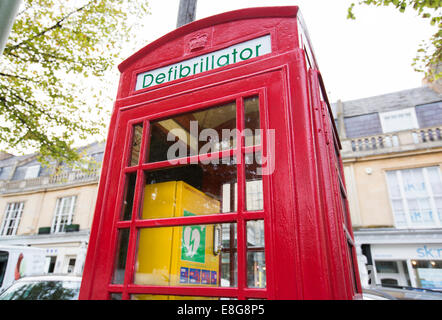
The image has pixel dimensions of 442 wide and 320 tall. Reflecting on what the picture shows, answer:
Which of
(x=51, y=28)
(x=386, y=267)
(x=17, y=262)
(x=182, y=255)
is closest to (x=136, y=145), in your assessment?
(x=182, y=255)

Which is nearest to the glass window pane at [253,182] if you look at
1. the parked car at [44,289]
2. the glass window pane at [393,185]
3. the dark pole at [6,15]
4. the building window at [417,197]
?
the dark pole at [6,15]

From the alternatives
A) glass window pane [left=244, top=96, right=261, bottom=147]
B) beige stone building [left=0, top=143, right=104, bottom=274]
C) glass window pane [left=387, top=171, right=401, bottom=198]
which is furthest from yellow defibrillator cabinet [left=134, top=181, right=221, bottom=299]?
beige stone building [left=0, top=143, right=104, bottom=274]

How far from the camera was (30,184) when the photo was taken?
647 inches

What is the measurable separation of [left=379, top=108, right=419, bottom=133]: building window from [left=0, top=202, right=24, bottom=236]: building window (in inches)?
741

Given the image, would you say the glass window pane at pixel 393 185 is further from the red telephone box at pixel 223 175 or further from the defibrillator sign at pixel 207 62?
the defibrillator sign at pixel 207 62

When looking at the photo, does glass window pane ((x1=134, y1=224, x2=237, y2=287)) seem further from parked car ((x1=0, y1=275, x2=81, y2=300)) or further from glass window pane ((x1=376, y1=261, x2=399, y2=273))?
glass window pane ((x1=376, y1=261, x2=399, y2=273))

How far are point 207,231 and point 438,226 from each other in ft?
34.1

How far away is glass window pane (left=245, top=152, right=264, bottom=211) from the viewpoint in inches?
51.3

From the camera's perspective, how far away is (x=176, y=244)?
168 centimetres

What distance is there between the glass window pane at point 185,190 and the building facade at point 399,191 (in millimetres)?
9616

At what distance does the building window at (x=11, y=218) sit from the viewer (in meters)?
15.6

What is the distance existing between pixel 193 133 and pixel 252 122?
0.48 meters
